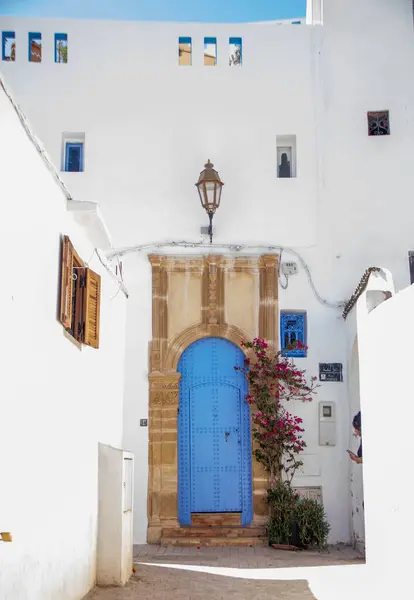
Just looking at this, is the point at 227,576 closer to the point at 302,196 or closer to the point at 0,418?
the point at 0,418

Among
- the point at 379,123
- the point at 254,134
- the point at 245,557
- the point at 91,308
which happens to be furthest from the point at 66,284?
the point at 379,123

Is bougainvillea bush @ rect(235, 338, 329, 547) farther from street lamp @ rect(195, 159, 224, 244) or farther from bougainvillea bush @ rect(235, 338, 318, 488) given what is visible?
street lamp @ rect(195, 159, 224, 244)

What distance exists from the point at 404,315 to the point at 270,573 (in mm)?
4277

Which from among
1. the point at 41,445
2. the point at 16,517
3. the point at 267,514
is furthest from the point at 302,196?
the point at 16,517

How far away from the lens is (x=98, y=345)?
7.98m

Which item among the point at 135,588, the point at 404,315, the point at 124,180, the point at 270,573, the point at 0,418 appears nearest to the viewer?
the point at 0,418

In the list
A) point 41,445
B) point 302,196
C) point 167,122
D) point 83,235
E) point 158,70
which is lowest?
point 41,445

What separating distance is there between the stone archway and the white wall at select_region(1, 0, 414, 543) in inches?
9.2

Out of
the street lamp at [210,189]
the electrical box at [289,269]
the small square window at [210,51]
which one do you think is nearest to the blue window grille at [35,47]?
the small square window at [210,51]

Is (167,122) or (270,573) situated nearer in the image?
(270,573)

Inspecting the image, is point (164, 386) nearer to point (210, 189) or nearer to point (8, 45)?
point (210, 189)

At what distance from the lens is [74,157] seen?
39.5 feet

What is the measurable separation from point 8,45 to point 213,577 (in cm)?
823

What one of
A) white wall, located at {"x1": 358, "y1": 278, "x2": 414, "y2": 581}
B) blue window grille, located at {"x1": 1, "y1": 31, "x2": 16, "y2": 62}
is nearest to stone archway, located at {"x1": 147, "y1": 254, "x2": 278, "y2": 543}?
blue window grille, located at {"x1": 1, "y1": 31, "x2": 16, "y2": 62}
